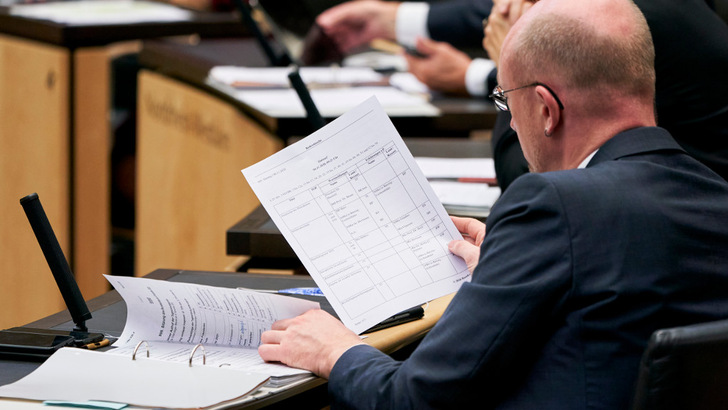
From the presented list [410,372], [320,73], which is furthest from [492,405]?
[320,73]

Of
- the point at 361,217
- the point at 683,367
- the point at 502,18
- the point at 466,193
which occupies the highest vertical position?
the point at 502,18

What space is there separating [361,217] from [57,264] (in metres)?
0.41

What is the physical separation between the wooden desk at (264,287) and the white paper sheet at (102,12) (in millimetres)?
1836

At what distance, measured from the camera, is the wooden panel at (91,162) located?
10.2ft

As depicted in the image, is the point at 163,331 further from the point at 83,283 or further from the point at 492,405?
the point at 83,283

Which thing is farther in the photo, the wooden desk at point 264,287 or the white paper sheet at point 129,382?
the wooden desk at point 264,287

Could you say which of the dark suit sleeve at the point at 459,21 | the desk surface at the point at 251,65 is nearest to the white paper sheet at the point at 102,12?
the desk surface at the point at 251,65

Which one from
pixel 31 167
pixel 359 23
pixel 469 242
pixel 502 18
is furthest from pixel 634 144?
pixel 359 23

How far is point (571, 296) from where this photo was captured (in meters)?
1.07

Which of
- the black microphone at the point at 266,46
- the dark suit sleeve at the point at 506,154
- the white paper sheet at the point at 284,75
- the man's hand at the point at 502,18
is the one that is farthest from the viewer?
the black microphone at the point at 266,46

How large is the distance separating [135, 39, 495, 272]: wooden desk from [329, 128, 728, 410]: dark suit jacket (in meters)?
1.52

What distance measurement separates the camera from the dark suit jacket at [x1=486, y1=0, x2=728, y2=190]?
1793mm

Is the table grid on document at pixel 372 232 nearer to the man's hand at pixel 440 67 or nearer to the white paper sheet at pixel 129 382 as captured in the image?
the white paper sheet at pixel 129 382

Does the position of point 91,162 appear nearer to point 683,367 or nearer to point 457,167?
point 457,167
